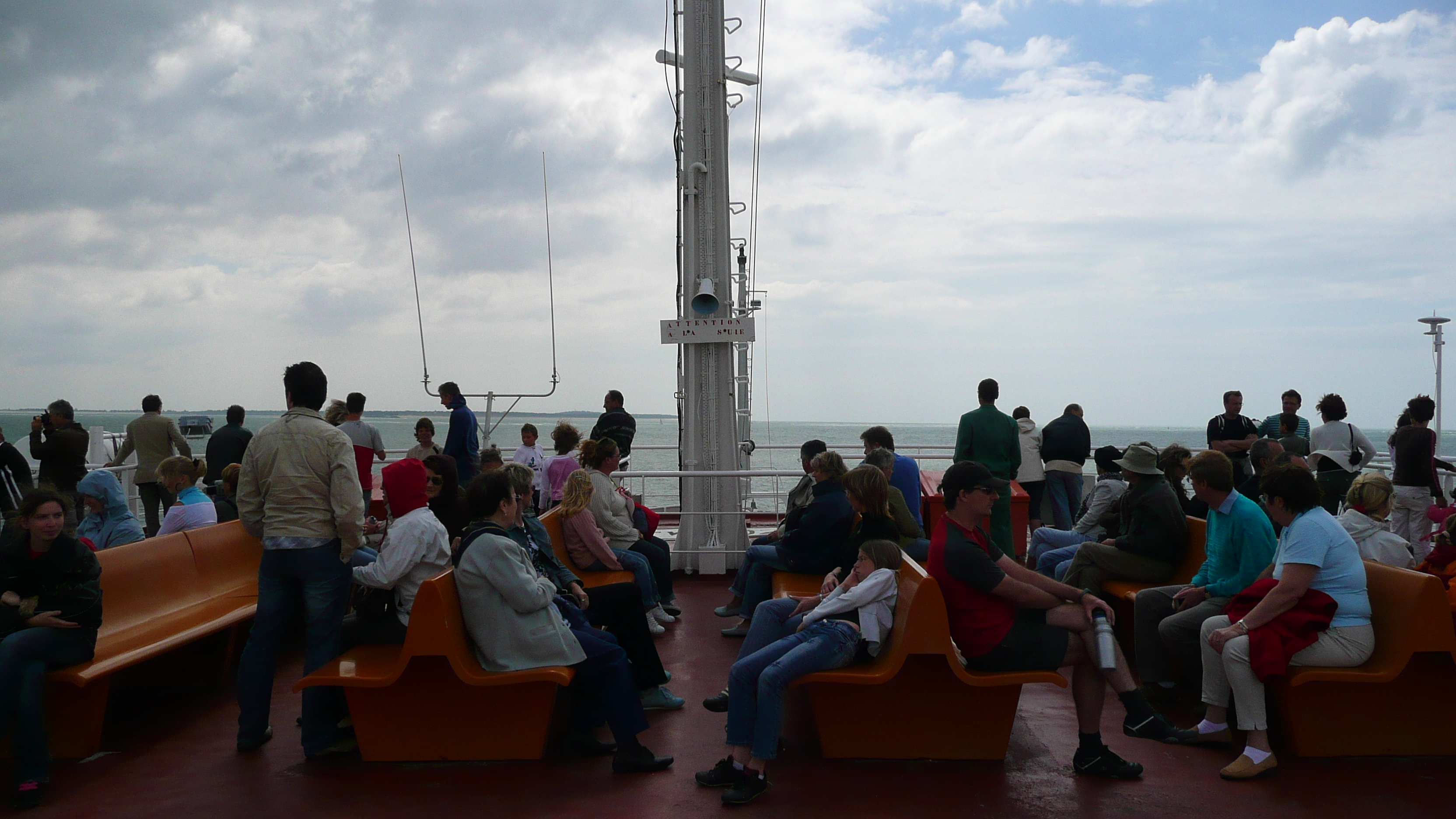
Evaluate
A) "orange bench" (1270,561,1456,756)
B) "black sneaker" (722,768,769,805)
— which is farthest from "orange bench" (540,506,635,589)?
"orange bench" (1270,561,1456,756)

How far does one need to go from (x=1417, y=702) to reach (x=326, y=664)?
4.47 m

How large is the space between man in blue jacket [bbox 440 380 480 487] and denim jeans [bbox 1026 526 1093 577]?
457 centimetres

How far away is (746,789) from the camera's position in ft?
11.3

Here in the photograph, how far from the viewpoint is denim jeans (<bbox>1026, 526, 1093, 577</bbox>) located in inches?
243

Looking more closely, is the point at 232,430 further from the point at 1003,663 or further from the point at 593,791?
the point at 1003,663

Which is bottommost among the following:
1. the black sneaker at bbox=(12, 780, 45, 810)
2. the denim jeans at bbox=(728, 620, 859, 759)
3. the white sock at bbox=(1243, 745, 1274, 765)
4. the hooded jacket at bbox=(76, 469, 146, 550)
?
the white sock at bbox=(1243, 745, 1274, 765)

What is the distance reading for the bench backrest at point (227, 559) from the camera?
217 inches

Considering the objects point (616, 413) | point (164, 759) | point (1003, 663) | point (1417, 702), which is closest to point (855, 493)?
point (1003, 663)

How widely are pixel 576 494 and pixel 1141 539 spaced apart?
3183 mm

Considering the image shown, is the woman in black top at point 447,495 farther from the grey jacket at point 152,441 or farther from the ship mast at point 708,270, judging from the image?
the grey jacket at point 152,441

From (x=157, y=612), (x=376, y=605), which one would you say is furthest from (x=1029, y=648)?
(x=157, y=612)

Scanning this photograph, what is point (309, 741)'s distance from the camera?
3.95m

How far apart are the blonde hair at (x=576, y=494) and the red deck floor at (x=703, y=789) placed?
5.64 ft

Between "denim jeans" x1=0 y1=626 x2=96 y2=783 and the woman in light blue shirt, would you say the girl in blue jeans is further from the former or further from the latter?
"denim jeans" x1=0 y1=626 x2=96 y2=783
